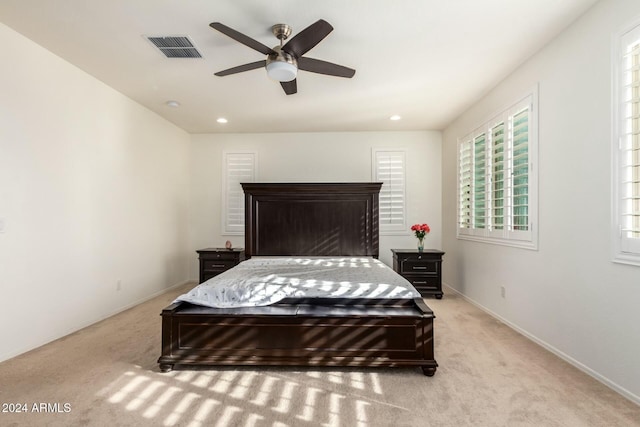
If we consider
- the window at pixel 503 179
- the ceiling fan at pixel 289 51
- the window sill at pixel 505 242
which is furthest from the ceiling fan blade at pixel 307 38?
the window sill at pixel 505 242

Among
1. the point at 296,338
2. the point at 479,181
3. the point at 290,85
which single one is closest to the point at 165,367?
the point at 296,338

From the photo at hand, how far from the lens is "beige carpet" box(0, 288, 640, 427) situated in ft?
5.96

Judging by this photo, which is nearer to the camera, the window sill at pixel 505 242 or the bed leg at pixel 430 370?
the bed leg at pixel 430 370

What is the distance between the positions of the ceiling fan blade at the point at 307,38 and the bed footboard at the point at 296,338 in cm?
189

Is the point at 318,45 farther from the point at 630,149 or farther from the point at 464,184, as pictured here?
the point at 464,184

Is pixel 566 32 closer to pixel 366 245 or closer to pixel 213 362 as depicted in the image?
pixel 366 245

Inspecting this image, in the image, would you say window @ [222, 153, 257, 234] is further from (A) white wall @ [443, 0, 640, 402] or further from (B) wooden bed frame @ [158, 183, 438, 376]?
(A) white wall @ [443, 0, 640, 402]

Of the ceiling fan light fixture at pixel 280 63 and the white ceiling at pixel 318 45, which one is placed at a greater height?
the white ceiling at pixel 318 45

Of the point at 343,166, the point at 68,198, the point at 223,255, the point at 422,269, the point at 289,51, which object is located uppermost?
the point at 289,51

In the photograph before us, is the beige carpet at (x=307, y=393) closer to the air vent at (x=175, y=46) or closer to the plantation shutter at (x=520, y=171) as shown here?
the plantation shutter at (x=520, y=171)

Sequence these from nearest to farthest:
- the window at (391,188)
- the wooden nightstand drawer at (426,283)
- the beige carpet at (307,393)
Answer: the beige carpet at (307,393) < the wooden nightstand drawer at (426,283) < the window at (391,188)

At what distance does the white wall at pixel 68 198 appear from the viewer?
8.55 feet

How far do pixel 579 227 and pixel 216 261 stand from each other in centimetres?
420

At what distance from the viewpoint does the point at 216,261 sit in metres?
4.76
